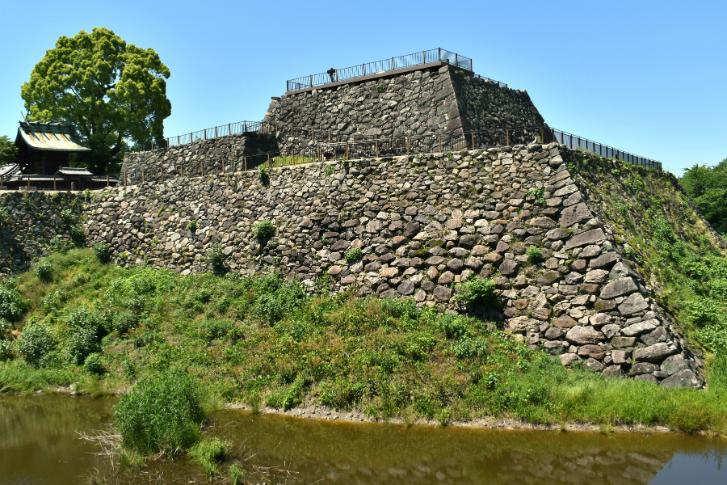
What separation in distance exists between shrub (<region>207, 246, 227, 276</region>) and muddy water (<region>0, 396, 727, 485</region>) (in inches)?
400

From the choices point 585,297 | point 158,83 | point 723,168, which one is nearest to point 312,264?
point 585,297

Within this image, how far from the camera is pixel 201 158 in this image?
3259cm

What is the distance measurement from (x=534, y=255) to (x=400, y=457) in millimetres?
8089

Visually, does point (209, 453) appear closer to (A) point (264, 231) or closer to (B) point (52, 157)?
(A) point (264, 231)

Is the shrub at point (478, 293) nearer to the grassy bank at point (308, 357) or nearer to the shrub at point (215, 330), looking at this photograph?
the grassy bank at point (308, 357)

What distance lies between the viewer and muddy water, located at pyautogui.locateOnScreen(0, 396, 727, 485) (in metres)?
13.2

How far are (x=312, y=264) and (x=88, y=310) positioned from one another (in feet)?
32.2

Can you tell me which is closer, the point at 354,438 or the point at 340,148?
the point at 354,438

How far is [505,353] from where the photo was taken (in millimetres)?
18078

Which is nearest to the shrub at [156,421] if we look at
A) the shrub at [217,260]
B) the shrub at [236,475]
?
the shrub at [236,475]

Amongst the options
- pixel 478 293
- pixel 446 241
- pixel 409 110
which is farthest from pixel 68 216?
pixel 478 293

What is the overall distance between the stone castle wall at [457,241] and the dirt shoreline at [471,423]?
6.24 feet

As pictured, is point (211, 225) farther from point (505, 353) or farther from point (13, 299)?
point (505, 353)

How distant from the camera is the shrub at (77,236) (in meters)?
32.5
